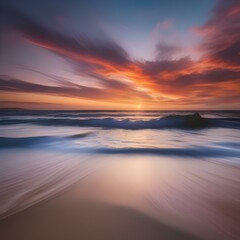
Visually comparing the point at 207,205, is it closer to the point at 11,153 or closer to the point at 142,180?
the point at 142,180

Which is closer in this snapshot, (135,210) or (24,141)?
(135,210)

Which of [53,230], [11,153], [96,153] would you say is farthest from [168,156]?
[11,153]

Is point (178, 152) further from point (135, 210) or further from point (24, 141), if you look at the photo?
point (24, 141)

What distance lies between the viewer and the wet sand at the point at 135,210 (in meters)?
1.75

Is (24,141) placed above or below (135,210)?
below

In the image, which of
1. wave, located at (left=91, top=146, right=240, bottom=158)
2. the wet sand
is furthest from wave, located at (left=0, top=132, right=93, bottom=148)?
the wet sand

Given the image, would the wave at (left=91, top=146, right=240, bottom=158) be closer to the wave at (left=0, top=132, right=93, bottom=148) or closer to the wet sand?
the wet sand

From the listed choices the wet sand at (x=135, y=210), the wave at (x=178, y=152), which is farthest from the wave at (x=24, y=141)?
the wet sand at (x=135, y=210)

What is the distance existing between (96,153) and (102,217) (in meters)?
3.20

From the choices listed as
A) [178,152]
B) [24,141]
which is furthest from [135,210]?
[24,141]

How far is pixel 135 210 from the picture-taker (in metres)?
2.13

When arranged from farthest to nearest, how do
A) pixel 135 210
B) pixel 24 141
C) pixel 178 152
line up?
pixel 24 141 < pixel 178 152 < pixel 135 210

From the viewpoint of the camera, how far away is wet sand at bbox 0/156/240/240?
175cm

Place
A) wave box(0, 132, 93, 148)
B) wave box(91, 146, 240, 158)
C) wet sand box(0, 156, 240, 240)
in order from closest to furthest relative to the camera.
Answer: wet sand box(0, 156, 240, 240) → wave box(91, 146, 240, 158) → wave box(0, 132, 93, 148)
